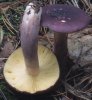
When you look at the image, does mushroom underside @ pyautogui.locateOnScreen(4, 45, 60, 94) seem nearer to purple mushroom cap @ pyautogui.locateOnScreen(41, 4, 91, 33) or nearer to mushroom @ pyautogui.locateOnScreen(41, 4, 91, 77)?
mushroom @ pyautogui.locateOnScreen(41, 4, 91, 77)

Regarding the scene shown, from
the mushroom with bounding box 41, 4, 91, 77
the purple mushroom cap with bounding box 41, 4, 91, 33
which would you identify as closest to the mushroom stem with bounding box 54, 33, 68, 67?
the mushroom with bounding box 41, 4, 91, 77

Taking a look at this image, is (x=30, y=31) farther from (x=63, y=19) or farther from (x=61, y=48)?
(x=61, y=48)

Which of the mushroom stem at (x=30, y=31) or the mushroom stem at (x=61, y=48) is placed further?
the mushroom stem at (x=61, y=48)

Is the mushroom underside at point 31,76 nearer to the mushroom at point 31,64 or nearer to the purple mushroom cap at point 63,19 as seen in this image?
the mushroom at point 31,64

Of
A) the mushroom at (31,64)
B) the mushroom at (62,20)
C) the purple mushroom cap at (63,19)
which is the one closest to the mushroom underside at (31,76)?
the mushroom at (31,64)

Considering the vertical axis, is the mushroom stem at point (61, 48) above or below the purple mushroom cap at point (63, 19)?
below

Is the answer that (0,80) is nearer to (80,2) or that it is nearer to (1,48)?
(1,48)

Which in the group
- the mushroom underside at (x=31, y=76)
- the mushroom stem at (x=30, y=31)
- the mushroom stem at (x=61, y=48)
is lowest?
the mushroom underside at (x=31, y=76)
